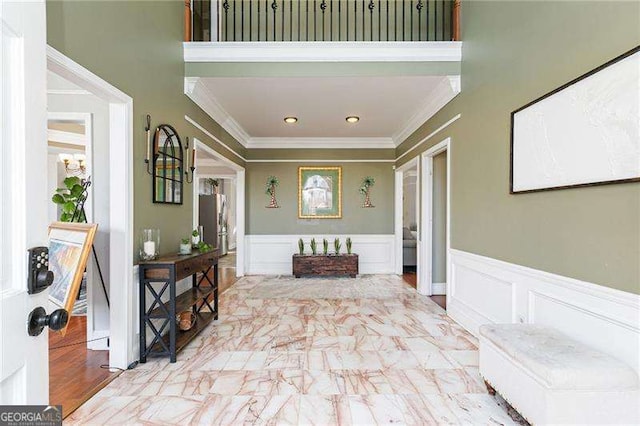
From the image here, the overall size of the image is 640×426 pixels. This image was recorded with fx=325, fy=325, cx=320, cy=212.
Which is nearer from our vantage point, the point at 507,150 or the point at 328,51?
the point at 507,150

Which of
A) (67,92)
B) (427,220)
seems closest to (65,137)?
(67,92)

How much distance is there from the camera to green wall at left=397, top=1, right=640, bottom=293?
5.39 ft

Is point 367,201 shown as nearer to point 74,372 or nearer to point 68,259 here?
point 74,372

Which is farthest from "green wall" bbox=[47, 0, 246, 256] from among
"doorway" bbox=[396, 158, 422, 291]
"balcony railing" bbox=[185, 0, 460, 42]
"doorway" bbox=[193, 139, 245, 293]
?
"doorway" bbox=[396, 158, 422, 291]

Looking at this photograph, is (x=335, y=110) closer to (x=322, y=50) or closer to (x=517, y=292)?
(x=322, y=50)

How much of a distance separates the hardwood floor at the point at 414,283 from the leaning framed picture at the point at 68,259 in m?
3.71

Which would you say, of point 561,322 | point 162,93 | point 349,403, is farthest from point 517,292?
point 162,93

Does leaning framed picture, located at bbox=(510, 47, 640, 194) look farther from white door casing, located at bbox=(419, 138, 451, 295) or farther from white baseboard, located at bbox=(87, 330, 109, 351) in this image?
white baseboard, located at bbox=(87, 330, 109, 351)

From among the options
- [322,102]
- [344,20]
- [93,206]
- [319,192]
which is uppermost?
[344,20]

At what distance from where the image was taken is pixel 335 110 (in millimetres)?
4527

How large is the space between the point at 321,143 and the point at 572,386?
5.25 meters

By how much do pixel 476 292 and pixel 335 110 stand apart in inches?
115

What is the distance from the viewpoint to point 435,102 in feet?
13.0

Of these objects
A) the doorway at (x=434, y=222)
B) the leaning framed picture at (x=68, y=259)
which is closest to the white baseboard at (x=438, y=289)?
the doorway at (x=434, y=222)
